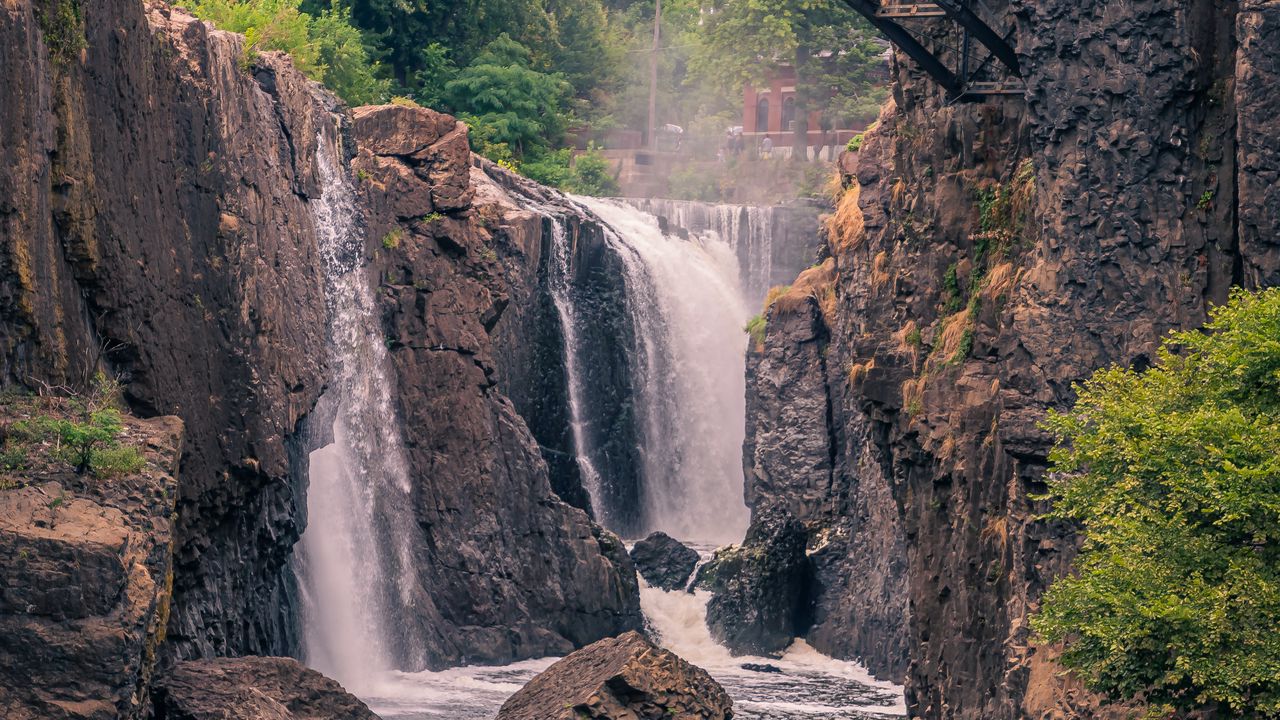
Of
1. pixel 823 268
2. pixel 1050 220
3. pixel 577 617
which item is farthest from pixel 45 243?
pixel 823 268

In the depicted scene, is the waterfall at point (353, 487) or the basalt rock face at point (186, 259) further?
the waterfall at point (353, 487)

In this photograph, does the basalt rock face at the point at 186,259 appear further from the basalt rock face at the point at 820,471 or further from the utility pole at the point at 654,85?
the utility pole at the point at 654,85

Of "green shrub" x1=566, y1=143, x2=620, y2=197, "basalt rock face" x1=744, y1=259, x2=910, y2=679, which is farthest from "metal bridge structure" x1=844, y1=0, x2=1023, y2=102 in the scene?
"green shrub" x1=566, y1=143, x2=620, y2=197

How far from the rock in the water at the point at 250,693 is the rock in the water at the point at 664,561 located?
1684 centimetres

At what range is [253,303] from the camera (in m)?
25.4

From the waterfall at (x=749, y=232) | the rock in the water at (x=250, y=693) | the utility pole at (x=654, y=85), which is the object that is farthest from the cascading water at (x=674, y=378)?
the utility pole at (x=654, y=85)

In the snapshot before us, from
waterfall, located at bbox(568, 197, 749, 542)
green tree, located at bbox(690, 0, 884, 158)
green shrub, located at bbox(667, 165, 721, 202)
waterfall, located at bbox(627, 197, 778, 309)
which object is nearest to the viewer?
waterfall, located at bbox(568, 197, 749, 542)

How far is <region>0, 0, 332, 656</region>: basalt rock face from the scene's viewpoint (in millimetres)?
19156

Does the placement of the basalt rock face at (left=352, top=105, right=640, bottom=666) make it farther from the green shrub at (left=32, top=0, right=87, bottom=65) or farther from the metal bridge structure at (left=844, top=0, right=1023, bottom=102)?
the green shrub at (left=32, top=0, right=87, bottom=65)

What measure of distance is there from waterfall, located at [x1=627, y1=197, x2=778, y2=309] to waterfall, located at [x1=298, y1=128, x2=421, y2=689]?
59.1 feet

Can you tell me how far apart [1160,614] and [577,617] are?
71.3 ft

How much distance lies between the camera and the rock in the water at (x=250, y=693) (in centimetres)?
1972

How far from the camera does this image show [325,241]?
3322 cm

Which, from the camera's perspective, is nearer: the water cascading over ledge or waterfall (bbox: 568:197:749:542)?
waterfall (bbox: 568:197:749:542)
